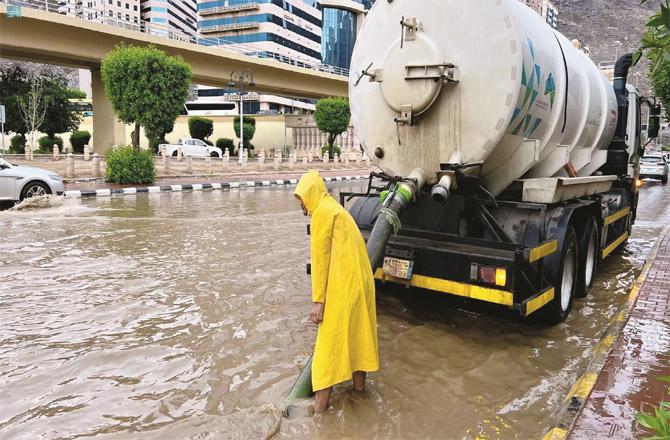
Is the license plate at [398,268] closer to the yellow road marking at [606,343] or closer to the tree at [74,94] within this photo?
the yellow road marking at [606,343]

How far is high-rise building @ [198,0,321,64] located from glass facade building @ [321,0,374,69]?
359 centimetres

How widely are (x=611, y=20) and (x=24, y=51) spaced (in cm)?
17408

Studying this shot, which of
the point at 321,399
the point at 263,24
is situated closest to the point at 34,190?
the point at 321,399

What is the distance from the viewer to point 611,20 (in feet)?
533

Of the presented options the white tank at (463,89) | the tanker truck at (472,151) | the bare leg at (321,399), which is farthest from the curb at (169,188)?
the bare leg at (321,399)

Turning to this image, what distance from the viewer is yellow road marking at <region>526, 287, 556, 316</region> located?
4453mm

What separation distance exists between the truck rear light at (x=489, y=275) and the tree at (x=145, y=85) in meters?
19.9

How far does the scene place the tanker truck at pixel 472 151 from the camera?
15.1 ft

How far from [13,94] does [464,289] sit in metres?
44.3

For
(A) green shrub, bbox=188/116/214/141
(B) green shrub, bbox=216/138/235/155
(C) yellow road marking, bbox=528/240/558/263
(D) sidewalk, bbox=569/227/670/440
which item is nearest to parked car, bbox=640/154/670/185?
(D) sidewalk, bbox=569/227/670/440

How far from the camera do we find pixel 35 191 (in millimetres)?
13539

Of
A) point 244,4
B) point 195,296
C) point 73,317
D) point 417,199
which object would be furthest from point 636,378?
point 244,4

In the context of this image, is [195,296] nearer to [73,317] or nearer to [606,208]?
[73,317]

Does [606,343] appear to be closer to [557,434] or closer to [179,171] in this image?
[557,434]
